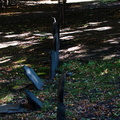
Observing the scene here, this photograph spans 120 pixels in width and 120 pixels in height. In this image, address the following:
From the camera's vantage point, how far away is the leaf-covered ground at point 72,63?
26.6 feet

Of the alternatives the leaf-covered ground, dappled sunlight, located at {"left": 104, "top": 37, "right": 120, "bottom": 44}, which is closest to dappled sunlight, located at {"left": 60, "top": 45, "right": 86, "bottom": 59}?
the leaf-covered ground

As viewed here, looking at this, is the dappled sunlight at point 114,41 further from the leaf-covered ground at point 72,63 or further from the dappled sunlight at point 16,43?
the dappled sunlight at point 16,43

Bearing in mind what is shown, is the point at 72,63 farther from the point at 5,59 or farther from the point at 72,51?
the point at 5,59

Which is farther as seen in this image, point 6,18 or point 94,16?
point 6,18

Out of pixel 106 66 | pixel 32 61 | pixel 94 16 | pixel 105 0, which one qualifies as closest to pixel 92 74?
pixel 106 66

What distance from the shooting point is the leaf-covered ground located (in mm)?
8102

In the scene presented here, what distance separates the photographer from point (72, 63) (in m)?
14.7

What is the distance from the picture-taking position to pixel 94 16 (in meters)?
29.9

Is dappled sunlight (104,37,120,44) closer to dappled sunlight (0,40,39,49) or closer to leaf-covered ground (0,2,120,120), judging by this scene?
leaf-covered ground (0,2,120,120)

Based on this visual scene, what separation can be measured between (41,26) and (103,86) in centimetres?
1738

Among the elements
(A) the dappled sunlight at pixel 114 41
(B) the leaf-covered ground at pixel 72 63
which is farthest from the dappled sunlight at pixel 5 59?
(A) the dappled sunlight at pixel 114 41

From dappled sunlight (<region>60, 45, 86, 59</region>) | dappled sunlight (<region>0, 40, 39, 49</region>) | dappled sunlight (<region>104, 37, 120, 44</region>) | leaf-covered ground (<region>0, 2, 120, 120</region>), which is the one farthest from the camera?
dappled sunlight (<region>0, 40, 39, 49</region>)

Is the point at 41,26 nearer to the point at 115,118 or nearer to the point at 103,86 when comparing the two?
Result: the point at 103,86

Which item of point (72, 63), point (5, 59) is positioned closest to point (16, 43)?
point (5, 59)
